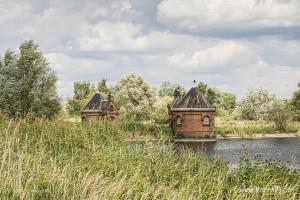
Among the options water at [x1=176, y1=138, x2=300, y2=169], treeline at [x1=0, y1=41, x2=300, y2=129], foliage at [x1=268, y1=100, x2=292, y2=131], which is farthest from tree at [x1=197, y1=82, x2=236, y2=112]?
water at [x1=176, y1=138, x2=300, y2=169]

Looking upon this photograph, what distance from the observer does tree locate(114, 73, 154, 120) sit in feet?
270

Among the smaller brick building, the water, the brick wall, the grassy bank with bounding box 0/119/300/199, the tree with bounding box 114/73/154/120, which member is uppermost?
the tree with bounding box 114/73/154/120

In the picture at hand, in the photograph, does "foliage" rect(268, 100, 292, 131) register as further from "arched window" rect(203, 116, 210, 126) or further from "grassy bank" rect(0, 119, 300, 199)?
"grassy bank" rect(0, 119, 300, 199)

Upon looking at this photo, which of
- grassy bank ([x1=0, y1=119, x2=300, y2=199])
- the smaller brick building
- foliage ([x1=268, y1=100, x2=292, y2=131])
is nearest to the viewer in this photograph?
grassy bank ([x1=0, y1=119, x2=300, y2=199])

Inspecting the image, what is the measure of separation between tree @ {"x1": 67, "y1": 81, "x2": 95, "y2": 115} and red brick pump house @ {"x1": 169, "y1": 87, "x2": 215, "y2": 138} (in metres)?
40.2

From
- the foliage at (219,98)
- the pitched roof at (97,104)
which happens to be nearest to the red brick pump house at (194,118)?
the pitched roof at (97,104)

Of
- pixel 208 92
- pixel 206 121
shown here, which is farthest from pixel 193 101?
pixel 208 92

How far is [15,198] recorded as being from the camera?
27.5 ft

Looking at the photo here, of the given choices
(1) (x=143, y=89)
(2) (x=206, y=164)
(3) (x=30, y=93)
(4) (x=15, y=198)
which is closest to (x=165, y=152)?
(2) (x=206, y=164)

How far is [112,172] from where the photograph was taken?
13305mm

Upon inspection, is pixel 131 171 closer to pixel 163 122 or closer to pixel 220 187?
pixel 220 187

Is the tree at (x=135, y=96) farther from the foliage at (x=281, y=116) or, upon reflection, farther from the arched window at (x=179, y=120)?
the foliage at (x=281, y=116)

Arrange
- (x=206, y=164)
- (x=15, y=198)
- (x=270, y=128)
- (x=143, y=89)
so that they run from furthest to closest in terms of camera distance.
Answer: (x=143, y=89)
(x=270, y=128)
(x=206, y=164)
(x=15, y=198)

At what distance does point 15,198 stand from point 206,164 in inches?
281
